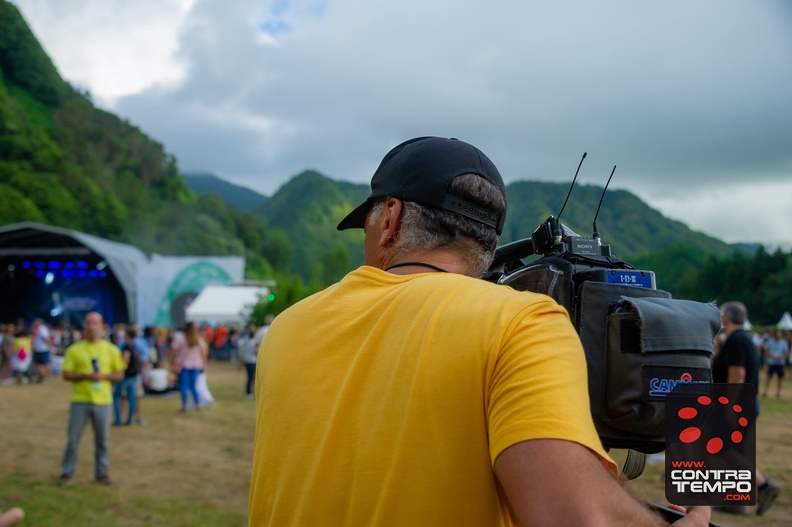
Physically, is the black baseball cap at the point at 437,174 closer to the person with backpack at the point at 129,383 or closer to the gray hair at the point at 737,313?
the gray hair at the point at 737,313

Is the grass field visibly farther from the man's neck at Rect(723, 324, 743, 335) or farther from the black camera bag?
the black camera bag

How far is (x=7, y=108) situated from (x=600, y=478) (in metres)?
67.3

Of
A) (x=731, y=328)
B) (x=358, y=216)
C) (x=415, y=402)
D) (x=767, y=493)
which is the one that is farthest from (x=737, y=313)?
(x=415, y=402)

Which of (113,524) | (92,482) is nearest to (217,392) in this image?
(92,482)

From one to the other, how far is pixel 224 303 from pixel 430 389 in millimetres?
31733

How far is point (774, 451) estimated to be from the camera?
1042cm

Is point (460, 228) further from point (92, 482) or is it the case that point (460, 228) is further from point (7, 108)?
point (7, 108)

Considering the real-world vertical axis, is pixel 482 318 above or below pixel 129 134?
below

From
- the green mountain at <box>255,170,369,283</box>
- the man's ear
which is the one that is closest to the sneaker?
the man's ear

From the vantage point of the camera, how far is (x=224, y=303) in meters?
31.7

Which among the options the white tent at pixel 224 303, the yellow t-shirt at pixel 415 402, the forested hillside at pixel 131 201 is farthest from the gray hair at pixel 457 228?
the forested hillside at pixel 131 201

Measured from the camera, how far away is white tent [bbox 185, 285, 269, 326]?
99.9 feet

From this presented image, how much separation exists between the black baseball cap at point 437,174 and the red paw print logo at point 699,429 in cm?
54

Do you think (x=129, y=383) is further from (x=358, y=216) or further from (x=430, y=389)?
(x=430, y=389)
